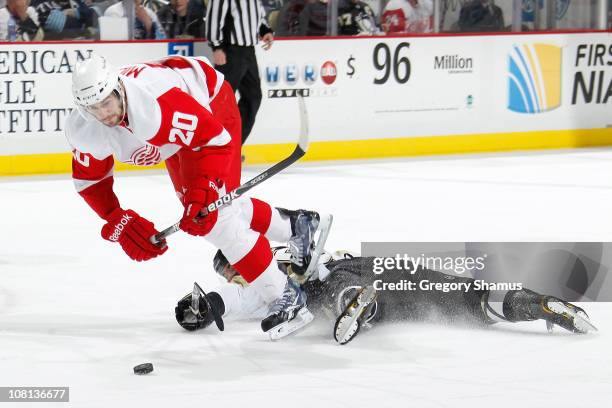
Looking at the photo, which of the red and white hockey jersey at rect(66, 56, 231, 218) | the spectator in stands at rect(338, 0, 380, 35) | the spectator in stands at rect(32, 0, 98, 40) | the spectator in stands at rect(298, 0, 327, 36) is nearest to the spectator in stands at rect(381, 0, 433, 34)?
the spectator in stands at rect(338, 0, 380, 35)

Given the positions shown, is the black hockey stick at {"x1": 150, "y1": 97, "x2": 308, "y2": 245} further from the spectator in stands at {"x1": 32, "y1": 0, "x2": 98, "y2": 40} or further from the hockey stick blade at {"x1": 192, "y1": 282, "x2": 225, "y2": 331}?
the spectator in stands at {"x1": 32, "y1": 0, "x2": 98, "y2": 40}

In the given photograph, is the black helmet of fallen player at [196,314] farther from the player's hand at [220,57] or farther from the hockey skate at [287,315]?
the player's hand at [220,57]

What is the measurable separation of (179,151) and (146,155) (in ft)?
0.35

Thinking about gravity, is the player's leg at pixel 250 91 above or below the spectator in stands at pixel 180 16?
below

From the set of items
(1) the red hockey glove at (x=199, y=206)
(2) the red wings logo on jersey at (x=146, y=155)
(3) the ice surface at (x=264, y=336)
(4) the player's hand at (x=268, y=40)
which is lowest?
(3) the ice surface at (x=264, y=336)

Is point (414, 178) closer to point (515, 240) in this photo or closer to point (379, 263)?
point (515, 240)

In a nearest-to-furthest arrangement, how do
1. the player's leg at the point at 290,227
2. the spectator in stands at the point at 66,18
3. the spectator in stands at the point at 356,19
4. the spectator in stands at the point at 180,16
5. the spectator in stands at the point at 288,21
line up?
the player's leg at the point at 290,227 < the spectator in stands at the point at 66,18 < the spectator in stands at the point at 180,16 < the spectator in stands at the point at 288,21 < the spectator in stands at the point at 356,19

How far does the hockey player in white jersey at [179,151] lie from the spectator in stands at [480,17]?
5414 millimetres

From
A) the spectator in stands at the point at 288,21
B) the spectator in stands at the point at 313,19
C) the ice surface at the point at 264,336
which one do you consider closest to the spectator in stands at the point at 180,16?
the spectator in stands at the point at 288,21

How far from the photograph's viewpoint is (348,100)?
865cm

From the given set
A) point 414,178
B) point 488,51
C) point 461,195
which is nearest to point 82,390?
point 461,195

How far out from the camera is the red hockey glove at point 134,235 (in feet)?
12.0

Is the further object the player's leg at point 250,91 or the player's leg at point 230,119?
the player's leg at point 250,91

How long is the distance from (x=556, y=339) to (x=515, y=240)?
1778 mm
